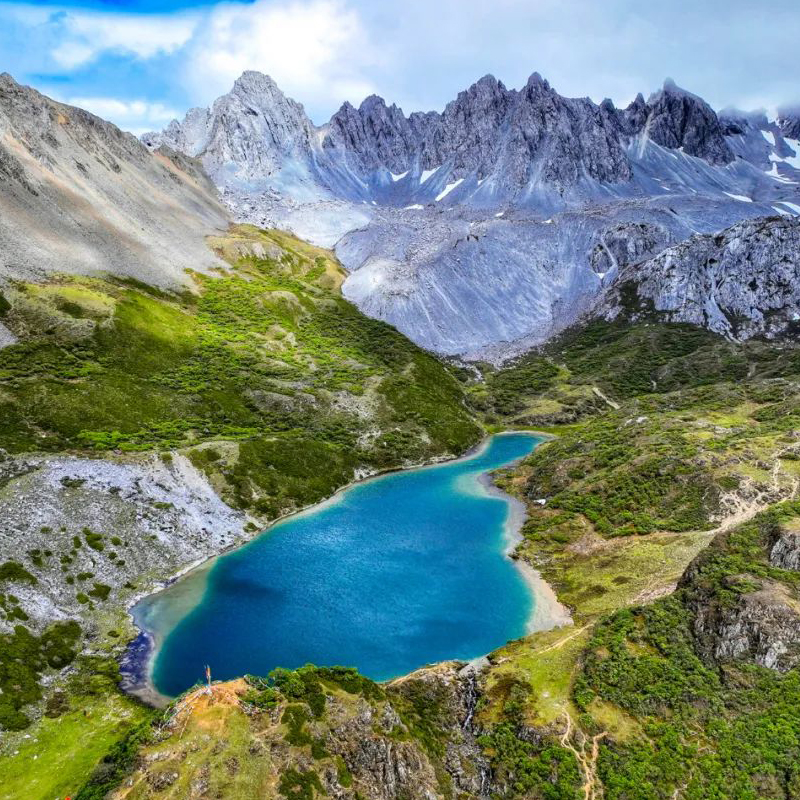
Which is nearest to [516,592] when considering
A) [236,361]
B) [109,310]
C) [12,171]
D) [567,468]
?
[567,468]

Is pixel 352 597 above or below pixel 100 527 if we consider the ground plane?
below

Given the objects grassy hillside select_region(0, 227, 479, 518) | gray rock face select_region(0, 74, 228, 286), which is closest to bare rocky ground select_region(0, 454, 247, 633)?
grassy hillside select_region(0, 227, 479, 518)

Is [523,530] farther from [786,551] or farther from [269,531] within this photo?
[786,551]

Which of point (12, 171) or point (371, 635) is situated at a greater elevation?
point (12, 171)

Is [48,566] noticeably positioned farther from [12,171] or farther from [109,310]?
[12,171]

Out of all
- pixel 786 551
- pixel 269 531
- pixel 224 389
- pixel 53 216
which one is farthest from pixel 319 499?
pixel 53 216
